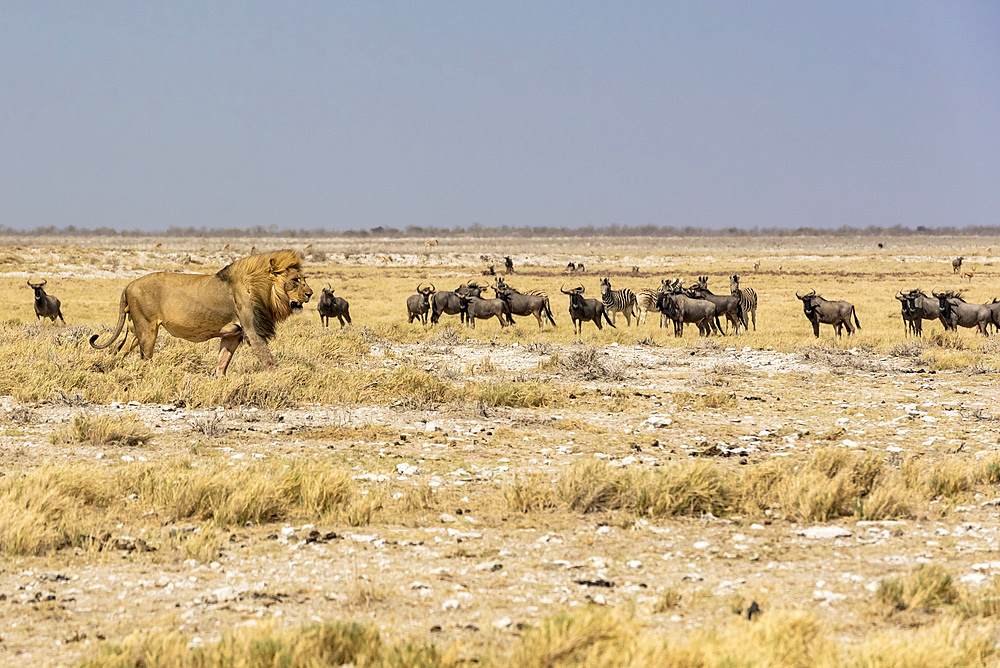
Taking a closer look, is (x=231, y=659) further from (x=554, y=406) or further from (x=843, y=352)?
(x=843, y=352)

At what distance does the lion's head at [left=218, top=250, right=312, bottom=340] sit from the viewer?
1127 centimetres

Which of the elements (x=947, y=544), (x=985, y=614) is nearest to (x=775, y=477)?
(x=947, y=544)

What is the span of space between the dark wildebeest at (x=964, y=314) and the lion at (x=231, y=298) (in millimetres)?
17574

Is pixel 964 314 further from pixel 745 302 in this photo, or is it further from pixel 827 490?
pixel 827 490

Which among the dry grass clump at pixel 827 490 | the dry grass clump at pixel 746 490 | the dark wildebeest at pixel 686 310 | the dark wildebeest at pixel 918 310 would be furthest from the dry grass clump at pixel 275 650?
the dark wildebeest at pixel 918 310

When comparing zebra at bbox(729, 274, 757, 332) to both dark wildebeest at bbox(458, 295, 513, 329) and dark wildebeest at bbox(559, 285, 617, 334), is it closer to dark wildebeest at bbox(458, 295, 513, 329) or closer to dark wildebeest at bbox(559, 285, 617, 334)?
dark wildebeest at bbox(559, 285, 617, 334)

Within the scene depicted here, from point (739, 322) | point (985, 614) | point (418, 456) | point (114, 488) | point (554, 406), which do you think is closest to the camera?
point (985, 614)

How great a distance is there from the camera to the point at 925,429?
9789 millimetres

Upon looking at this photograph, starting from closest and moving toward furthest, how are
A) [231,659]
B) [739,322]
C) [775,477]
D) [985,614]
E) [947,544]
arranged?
[231,659] → [985,614] → [947,544] → [775,477] → [739,322]

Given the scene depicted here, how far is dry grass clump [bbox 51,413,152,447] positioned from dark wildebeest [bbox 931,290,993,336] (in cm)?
2006

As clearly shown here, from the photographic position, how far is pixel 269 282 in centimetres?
1134

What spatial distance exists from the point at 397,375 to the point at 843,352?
8.20 meters

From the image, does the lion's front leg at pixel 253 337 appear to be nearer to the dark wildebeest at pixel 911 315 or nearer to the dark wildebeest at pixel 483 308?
the dark wildebeest at pixel 483 308

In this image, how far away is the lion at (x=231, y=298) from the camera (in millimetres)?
11273
